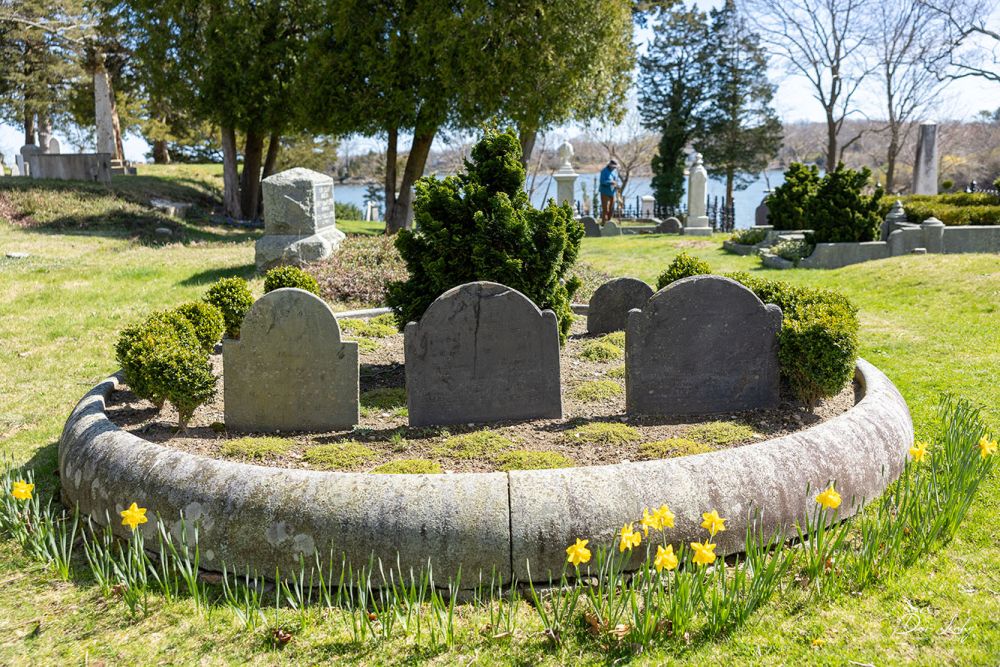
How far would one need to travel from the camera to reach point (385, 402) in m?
6.64

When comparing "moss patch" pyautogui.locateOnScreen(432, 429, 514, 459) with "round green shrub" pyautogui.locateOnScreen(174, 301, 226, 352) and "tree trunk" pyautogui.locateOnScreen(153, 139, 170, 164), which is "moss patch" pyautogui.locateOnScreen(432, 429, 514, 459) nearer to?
"round green shrub" pyautogui.locateOnScreen(174, 301, 226, 352)

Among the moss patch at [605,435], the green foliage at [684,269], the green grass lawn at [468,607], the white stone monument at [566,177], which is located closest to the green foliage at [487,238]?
the green foliage at [684,269]

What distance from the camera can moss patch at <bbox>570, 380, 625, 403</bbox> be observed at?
6.71 meters

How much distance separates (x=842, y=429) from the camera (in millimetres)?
4906

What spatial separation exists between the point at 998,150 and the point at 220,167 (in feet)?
159

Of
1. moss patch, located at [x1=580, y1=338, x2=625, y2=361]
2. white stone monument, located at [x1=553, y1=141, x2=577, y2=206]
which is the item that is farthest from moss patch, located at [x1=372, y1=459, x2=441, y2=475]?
white stone monument, located at [x1=553, y1=141, x2=577, y2=206]

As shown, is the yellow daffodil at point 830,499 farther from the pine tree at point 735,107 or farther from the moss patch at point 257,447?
the pine tree at point 735,107

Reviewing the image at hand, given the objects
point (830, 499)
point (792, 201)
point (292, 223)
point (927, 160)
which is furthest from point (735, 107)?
point (830, 499)

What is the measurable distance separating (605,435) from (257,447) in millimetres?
2391

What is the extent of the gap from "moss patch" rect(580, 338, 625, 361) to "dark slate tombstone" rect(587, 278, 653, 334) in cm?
69

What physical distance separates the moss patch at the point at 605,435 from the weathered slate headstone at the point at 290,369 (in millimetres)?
1632

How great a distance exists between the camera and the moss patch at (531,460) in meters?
5.04

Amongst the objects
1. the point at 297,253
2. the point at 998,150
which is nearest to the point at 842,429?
the point at 297,253

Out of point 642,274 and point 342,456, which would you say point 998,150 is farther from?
point 342,456
